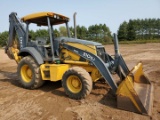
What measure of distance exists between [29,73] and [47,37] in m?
1.44

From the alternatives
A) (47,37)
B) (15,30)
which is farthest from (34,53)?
(15,30)

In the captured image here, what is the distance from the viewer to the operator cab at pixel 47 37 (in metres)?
6.20

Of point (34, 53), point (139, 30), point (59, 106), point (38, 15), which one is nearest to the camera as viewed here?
point (59, 106)

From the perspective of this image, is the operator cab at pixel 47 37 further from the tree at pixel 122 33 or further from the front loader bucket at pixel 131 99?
the tree at pixel 122 33

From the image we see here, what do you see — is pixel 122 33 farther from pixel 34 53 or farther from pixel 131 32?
pixel 34 53

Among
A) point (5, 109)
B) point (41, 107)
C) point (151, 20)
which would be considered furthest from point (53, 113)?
point (151, 20)

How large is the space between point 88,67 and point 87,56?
0.43 meters

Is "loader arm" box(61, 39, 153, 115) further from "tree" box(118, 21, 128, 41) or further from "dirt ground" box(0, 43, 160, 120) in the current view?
"tree" box(118, 21, 128, 41)

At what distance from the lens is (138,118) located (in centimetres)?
414

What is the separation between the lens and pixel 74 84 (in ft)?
18.1

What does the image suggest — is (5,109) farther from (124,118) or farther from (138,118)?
(138,118)

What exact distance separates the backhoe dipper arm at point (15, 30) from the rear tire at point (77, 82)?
2.60m

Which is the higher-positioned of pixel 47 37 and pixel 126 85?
pixel 47 37

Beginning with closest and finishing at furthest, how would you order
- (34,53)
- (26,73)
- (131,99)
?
(131,99) < (34,53) < (26,73)
